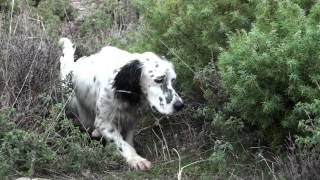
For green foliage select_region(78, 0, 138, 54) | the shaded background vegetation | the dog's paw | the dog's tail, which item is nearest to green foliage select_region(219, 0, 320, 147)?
the shaded background vegetation

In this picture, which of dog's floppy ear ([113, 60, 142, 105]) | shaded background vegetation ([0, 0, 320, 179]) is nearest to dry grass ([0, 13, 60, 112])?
shaded background vegetation ([0, 0, 320, 179])

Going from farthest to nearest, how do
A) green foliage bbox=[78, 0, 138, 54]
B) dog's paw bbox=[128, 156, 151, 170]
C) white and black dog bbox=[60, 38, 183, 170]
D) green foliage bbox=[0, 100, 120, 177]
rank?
green foliage bbox=[78, 0, 138, 54] → white and black dog bbox=[60, 38, 183, 170] → dog's paw bbox=[128, 156, 151, 170] → green foliage bbox=[0, 100, 120, 177]

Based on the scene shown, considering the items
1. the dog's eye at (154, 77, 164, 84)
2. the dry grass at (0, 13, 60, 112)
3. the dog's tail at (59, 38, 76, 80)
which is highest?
the dog's eye at (154, 77, 164, 84)

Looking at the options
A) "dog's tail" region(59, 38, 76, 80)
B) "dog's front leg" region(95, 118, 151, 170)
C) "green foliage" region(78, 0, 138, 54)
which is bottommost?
"green foliage" region(78, 0, 138, 54)

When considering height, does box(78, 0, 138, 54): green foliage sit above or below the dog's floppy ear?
below

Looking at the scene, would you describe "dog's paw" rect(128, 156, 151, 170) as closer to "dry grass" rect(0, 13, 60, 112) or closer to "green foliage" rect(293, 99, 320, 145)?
"dry grass" rect(0, 13, 60, 112)

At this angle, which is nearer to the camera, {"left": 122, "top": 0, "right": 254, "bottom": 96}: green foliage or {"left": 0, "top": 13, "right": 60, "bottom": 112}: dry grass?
{"left": 0, "top": 13, "right": 60, "bottom": 112}: dry grass

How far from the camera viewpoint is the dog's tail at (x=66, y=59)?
21.9 ft

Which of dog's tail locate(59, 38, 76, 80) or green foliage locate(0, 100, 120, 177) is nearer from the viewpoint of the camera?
green foliage locate(0, 100, 120, 177)

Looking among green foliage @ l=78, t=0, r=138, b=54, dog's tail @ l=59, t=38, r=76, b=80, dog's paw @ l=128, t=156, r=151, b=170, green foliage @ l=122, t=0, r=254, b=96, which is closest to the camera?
dog's paw @ l=128, t=156, r=151, b=170

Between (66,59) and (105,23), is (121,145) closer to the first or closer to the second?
(66,59)

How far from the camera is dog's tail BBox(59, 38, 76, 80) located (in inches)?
262

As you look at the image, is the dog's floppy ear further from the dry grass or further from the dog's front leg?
the dry grass

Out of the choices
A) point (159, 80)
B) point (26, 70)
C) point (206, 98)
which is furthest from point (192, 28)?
point (26, 70)
